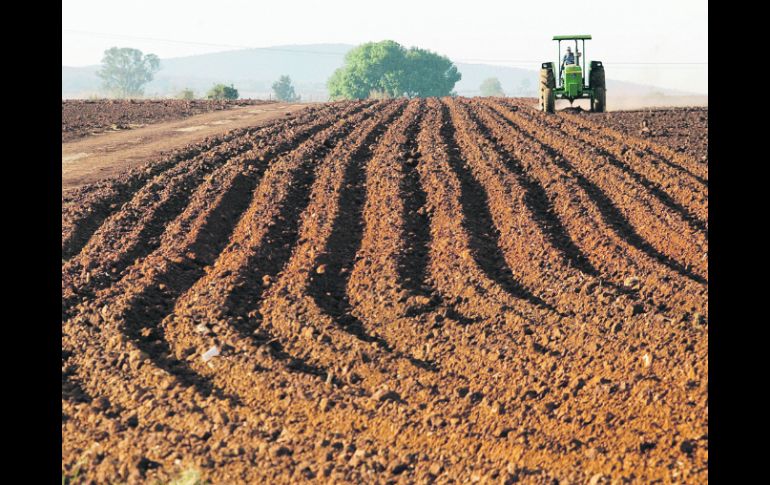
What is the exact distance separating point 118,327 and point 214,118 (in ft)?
62.0

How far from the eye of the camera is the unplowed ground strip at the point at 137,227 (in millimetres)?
9000

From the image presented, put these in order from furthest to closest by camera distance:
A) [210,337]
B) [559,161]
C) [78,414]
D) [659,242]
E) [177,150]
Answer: [177,150], [559,161], [659,242], [210,337], [78,414]

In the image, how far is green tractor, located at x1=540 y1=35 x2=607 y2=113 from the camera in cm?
2294

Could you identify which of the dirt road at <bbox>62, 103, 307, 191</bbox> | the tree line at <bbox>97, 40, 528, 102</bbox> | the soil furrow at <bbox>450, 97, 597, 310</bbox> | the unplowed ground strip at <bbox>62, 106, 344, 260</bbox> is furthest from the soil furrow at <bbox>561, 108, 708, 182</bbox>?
the tree line at <bbox>97, 40, 528, 102</bbox>

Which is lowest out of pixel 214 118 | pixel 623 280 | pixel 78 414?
pixel 78 414

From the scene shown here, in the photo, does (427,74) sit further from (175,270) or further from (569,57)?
(175,270)

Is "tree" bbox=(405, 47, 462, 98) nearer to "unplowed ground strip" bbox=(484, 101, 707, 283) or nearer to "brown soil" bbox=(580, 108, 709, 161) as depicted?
"brown soil" bbox=(580, 108, 709, 161)

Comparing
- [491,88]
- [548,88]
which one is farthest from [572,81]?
[491,88]

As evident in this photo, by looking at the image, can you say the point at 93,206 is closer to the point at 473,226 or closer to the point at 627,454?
the point at 473,226

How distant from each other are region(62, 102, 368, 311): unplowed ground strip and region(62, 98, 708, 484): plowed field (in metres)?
0.05

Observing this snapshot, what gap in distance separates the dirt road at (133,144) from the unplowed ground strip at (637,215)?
7994 millimetres

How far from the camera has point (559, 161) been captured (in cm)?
1516
